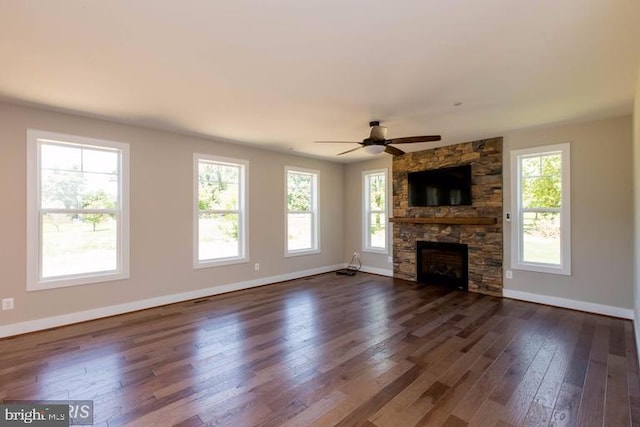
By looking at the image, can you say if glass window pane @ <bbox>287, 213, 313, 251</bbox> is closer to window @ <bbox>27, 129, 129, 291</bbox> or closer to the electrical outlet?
window @ <bbox>27, 129, 129, 291</bbox>

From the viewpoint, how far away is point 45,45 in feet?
7.30

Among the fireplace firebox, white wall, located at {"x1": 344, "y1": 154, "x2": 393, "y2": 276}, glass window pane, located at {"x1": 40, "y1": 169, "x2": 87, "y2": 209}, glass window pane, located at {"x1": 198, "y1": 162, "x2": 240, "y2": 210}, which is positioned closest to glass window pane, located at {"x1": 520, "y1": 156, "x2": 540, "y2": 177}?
the fireplace firebox

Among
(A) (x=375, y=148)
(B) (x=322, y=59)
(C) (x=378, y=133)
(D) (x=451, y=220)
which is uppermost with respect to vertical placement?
(B) (x=322, y=59)

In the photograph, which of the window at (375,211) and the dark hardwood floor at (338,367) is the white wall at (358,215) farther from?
the dark hardwood floor at (338,367)

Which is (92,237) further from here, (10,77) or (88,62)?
(88,62)

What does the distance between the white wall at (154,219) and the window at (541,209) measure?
3.62m

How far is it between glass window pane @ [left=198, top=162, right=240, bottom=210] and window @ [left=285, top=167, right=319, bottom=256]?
112cm

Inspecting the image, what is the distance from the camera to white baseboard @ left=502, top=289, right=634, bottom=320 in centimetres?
388

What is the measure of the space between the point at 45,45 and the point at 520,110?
4609 millimetres

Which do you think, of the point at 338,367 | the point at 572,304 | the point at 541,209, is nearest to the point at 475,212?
the point at 541,209

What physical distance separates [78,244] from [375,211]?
16.8 ft

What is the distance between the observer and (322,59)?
8.06 ft

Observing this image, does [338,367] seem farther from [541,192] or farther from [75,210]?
[541,192]

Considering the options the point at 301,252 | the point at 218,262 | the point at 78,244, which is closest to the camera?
the point at 78,244
